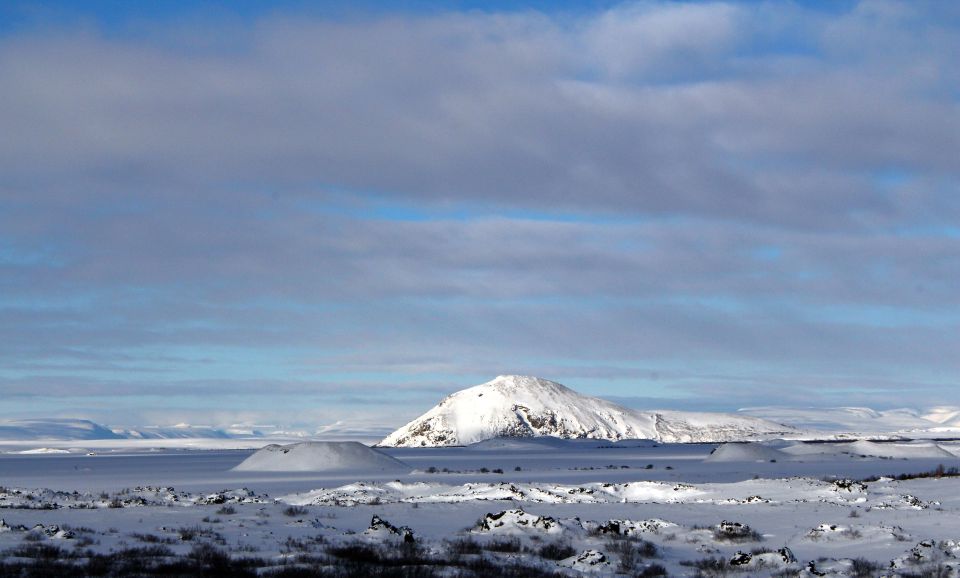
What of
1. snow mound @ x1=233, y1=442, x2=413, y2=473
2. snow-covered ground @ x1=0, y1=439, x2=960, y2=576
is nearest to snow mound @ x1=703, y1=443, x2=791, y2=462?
snow mound @ x1=233, y1=442, x2=413, y2=473

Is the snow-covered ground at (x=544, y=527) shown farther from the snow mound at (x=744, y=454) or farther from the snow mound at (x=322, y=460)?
the snow mound at (x=744, y=454)

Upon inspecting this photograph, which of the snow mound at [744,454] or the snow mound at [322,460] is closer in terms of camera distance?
the snow mound at [322,460]

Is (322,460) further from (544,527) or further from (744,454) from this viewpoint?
(544,527)

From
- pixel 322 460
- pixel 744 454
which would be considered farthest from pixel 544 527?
pixel 744 454

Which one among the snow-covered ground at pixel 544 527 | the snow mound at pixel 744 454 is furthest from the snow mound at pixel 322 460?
the snow mound at pixel 744 454

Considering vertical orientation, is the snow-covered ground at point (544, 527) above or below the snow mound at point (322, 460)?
below

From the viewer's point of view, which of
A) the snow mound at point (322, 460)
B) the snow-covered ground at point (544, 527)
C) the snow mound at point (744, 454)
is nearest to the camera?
the snow-covered ground at point (544, 527)

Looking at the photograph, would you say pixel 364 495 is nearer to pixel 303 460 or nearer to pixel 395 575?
pixel 395 575
